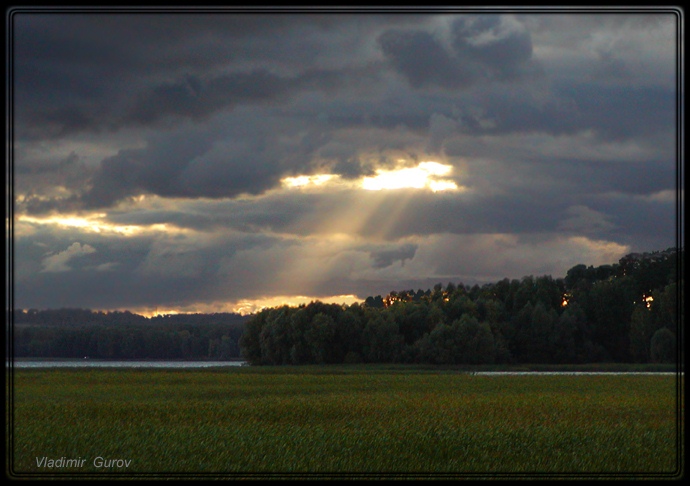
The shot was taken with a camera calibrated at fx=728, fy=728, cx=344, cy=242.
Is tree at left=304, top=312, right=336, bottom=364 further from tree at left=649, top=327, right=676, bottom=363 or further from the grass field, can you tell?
the grass field

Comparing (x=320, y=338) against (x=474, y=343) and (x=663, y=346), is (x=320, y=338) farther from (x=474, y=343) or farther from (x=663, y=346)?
(x=663, y=346)

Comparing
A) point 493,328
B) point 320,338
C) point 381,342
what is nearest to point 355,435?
point 320,338

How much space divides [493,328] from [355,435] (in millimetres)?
73652

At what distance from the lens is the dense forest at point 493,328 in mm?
87688

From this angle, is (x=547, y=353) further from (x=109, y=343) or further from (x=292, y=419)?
(x=292, y=419)

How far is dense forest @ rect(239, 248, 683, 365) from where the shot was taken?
8769 cm

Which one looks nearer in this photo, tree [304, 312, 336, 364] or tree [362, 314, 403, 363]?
tree [304, 312, 336, 364]

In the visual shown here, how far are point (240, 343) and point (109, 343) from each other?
19419mm

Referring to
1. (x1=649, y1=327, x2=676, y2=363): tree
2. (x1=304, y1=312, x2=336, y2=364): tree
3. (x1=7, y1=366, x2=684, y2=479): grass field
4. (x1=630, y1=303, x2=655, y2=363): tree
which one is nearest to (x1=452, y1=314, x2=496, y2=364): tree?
(x1=304, y1=312, x2=336, y2=364): tree

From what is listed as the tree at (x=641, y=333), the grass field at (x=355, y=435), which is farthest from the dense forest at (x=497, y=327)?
the grass field at (x=355, y=435)

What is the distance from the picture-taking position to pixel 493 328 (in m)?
93.1

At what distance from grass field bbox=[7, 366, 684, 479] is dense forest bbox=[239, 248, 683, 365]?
49.0 metres

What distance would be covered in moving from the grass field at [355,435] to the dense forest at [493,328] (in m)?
49.0

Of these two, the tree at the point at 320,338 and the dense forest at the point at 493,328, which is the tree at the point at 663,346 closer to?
the dense forest at the point at 493,328
